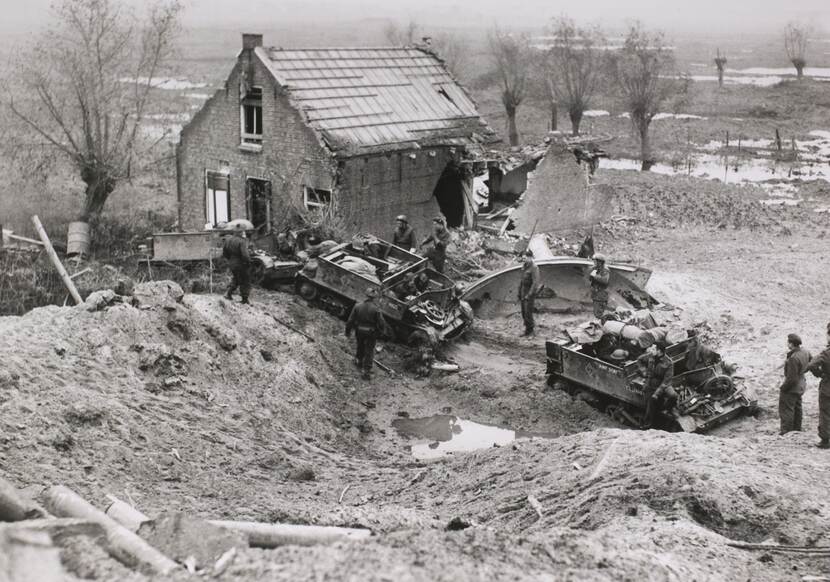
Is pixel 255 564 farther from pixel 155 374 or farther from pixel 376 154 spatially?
pixel 376 154

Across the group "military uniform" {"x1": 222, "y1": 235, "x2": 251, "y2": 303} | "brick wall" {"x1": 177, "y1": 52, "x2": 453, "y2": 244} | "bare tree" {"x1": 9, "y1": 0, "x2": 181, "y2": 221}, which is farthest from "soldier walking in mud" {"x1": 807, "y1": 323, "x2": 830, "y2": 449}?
"bare tree" {"x1": 9, "y1": 0, "x2": 181, "y2": 221}

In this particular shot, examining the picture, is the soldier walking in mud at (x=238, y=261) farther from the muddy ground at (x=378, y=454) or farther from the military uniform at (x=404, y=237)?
the military uniform at (x=404, y=237)

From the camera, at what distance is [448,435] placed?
13742 millimetres

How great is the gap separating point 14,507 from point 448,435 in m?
7.71

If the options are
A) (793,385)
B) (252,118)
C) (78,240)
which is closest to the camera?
(793,385)

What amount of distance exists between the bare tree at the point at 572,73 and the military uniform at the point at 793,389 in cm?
3185

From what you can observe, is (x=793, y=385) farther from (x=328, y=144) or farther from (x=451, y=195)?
(x=451, y=195)

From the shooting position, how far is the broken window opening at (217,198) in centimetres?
2397

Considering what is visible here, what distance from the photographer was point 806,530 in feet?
28.1

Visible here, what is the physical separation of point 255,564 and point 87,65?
23747 mm

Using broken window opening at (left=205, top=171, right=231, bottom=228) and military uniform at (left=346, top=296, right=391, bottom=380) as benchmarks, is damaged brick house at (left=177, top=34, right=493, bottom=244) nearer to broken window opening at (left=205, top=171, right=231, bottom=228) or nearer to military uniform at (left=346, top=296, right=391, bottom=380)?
broken window opening at (left=205, top=171, right=231, bottom=228)

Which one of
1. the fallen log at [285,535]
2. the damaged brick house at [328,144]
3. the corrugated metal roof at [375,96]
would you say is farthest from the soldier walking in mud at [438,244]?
the fallen log at [285,535]

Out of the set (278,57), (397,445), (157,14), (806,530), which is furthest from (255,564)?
(157,14)

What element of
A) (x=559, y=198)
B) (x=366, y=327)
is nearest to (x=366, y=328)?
(x=366, y=327)
